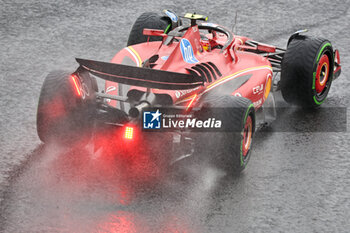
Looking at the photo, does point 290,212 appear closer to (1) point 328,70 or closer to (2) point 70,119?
(2) point 70,119

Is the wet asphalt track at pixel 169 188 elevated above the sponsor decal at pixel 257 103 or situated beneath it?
situated beneath

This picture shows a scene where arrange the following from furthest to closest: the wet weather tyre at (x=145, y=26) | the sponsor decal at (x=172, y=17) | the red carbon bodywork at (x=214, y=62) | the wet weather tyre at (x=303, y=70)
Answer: the wet weather tyre at (x=145, y=26) → the sponsor decal at (x=172, y=17) → the wet weather tyre at (x=303, y=70) → the red carbon bodywork at (x=214, y=62)

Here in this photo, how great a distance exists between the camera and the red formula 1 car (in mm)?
7277

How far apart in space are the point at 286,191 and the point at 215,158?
83 centimetres

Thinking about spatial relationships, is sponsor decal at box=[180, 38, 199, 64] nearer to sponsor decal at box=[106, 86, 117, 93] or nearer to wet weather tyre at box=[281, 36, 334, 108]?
sponsor decal at box=[106, 86, 117, 93]

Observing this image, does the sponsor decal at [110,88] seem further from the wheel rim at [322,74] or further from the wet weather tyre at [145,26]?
the wheel rim at [322,74]

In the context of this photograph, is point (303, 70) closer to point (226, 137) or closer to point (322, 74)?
point (322, 74)

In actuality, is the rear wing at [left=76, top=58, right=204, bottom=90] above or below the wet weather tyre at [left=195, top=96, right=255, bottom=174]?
above

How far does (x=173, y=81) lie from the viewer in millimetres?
7207

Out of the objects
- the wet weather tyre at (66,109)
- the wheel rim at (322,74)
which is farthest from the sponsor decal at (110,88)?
the wheel rim at (322,74)

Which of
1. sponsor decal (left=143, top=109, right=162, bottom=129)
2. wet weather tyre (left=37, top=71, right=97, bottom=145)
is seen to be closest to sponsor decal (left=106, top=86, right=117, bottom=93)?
wet weather tyre (left=37, top=71, right=97, bottom=145)

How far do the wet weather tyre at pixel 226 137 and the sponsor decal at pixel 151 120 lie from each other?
44 cm

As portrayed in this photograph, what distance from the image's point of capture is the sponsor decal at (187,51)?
855cm

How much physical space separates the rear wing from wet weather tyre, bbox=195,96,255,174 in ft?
1.08
